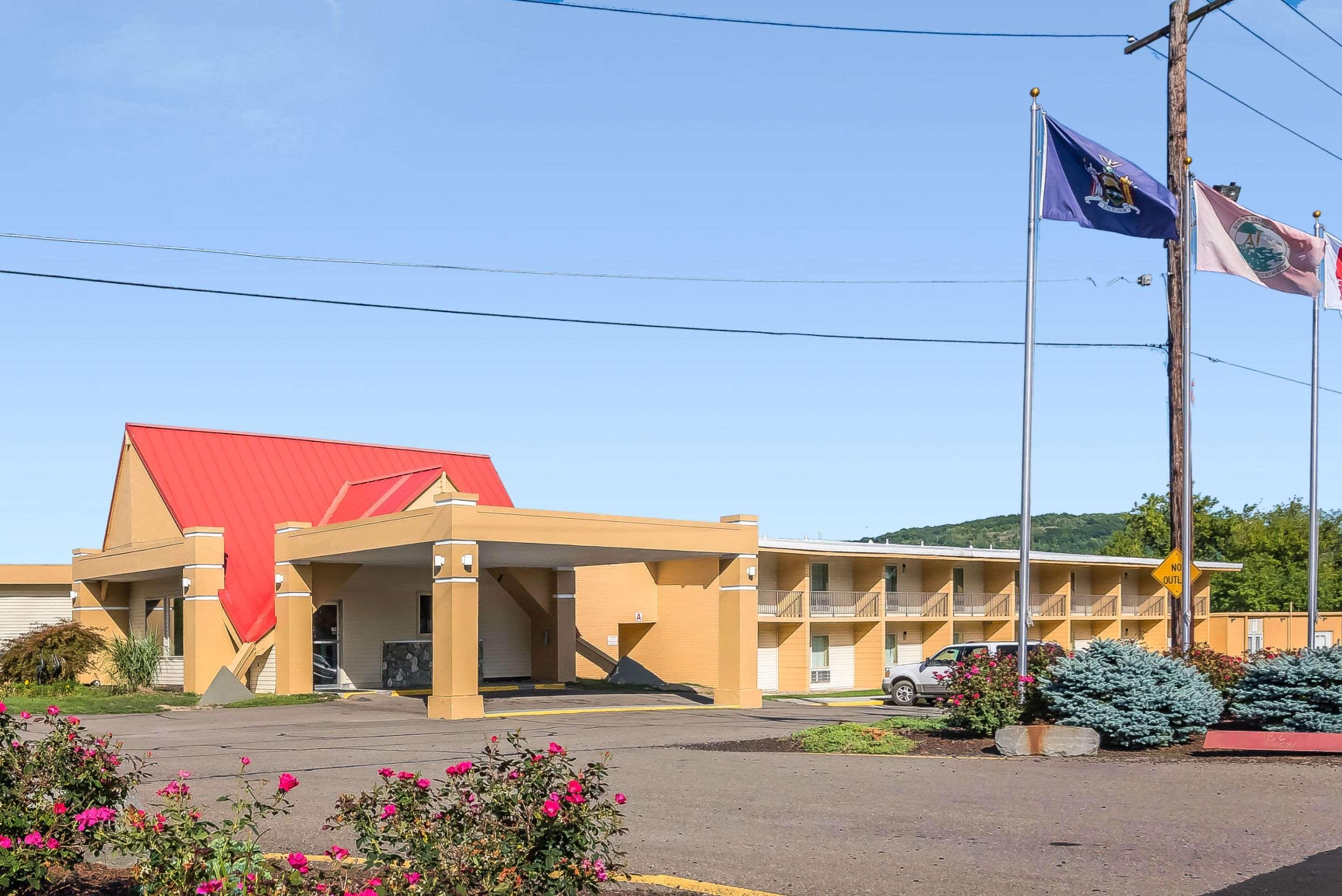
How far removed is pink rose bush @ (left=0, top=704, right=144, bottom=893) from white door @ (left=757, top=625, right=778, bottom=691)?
37.1 meters

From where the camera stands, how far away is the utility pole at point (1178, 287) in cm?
2264

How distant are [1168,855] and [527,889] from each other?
5.34m

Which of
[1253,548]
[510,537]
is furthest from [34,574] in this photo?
[1253,548]

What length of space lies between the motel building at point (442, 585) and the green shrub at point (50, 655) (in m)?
1.88

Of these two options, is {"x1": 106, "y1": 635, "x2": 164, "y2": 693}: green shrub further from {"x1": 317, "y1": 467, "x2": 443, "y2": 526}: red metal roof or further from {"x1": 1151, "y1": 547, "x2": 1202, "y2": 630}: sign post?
{"x1": 1151, "y1": 547, "x2": 1202, "y2": 630}: sign post

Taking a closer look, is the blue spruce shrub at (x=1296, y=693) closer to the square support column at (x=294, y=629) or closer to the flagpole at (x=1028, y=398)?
the flagpole at (x=1028, y=398)

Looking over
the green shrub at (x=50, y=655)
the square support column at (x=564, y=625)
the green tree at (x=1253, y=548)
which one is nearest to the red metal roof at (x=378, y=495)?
the square support column at (x=564, y=625)

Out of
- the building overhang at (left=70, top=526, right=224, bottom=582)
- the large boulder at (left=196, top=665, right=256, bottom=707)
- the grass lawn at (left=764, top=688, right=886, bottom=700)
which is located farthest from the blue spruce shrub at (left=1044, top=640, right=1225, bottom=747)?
the building overhang at (left=70, top=526, right=224, bottom=582)

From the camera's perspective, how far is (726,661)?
31078 mm

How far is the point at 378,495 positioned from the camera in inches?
1410

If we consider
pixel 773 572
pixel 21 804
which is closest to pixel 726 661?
pixel 773 572

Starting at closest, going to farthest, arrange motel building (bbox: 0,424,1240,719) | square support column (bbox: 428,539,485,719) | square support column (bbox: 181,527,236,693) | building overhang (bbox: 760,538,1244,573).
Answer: square support column (bbox: 428,539,485,719)
motel building (bbox: 0,424,1240,719)
square support column (bbox: 181,527,236,693)
building overhang (bbox: 760,538,1244,573)

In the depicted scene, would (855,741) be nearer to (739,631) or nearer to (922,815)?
(922,815)

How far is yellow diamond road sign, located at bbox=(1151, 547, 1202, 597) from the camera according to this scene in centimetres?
2256
